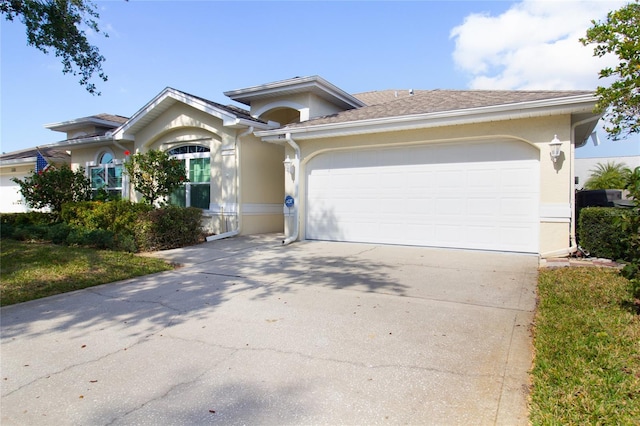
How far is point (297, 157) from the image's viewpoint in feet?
35.6

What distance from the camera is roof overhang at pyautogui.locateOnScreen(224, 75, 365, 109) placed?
12.6 m

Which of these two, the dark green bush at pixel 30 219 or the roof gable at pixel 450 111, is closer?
the roof gable at pixel 450 111

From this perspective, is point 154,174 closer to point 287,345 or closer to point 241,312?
point 241,312

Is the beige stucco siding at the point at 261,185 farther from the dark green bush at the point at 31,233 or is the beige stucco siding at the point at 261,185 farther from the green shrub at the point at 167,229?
the dark green bush at the point at 31,233

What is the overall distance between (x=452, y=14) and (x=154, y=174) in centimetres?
980

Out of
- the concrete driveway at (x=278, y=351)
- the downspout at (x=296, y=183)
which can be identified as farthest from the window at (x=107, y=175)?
the concrete driveway at (x=278, y=351)

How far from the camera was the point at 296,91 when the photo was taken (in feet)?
43.2

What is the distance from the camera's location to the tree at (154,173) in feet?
34.7

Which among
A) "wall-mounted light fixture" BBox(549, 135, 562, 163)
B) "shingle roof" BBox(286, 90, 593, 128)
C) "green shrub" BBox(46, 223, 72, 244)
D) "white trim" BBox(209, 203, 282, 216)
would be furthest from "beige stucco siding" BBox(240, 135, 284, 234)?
"wall-mounted light fixture" BBox(549, 135, 562, 163)

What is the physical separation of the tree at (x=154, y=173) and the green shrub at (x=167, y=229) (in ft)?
2.67

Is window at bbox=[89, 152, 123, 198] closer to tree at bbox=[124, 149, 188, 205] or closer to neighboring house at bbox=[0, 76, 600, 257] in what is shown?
neighboring house at bbox=[0, 76, 600, 257]

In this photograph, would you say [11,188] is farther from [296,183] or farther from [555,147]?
[555,147]

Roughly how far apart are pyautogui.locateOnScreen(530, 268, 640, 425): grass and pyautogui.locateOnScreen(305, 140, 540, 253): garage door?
10.9ft

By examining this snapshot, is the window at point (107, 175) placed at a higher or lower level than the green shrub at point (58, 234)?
higher
